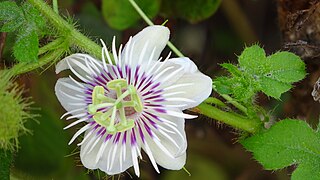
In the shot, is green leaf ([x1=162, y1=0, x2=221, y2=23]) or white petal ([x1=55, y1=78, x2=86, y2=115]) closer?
white petal ([x1=55, y1=78, x2=86, y2=115])

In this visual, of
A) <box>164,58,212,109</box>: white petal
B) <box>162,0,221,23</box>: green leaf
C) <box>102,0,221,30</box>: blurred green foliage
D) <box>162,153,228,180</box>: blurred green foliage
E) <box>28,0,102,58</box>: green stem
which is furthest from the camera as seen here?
<box>162,153,228,180</box>: blurred green foliage

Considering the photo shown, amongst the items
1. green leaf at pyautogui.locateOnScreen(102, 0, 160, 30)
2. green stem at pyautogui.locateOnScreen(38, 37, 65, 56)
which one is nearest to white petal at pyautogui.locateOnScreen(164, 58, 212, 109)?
green stem at pyautogui.locateOnScreen(38, 37, 65, 56)

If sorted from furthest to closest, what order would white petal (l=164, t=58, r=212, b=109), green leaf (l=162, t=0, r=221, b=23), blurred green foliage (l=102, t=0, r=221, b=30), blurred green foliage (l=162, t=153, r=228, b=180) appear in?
blurred green foliage (l=162, t=153, r=228, b=180) → green leaf (l=162, t=0, r=221, b=23) → blurred green foliage (l=102, t=0, r=221, b=30) → white petal (l=164, t=58, r=212, b=109)

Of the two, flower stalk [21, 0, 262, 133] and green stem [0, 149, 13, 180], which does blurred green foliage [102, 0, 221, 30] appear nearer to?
flower stalk [21, 0, 262, 133]

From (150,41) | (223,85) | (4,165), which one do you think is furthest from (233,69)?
(4,165)

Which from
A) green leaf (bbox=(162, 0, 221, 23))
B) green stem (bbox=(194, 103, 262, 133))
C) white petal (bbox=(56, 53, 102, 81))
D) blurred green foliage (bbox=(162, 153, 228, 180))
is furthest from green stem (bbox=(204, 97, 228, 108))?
blurred green foliage (bbox=(162, 153, 228, 180))

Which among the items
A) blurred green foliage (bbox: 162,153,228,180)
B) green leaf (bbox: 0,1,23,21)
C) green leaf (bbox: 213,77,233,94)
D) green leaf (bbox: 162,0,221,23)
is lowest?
blurred green foliage (bbox: 162,153,228,180)

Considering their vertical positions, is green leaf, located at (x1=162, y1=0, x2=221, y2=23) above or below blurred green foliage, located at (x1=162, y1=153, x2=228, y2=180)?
above
